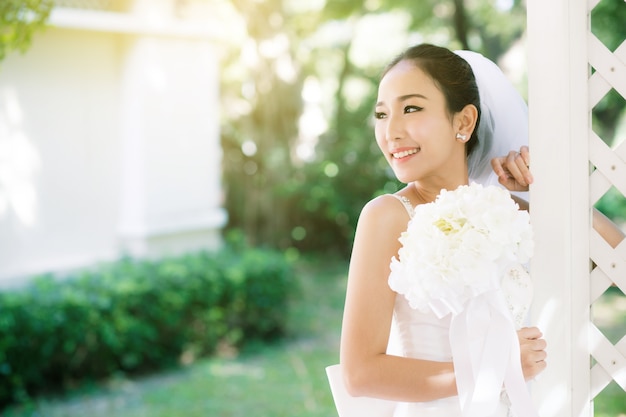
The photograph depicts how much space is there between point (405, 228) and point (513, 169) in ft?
1.22

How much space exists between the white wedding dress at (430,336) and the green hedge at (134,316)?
460 cm

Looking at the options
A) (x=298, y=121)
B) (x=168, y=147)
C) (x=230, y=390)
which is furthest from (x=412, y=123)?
(x=298, y=121)

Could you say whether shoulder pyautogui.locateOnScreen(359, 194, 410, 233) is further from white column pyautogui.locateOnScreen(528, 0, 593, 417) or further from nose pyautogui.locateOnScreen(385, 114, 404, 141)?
white column pyautogui.locateOnScreen(528, 0, 593, 417)

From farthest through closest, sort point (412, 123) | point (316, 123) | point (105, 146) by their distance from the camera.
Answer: point (316, 123) → point (105, 146) → point (412, 123)

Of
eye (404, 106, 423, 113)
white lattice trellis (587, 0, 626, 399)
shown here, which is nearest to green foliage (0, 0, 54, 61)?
eye (404, 106, 423, 113)

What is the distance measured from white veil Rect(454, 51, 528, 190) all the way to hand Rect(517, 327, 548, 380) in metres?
0.57

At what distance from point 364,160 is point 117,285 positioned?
596 centimetres

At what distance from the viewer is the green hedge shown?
Result: 5961mm

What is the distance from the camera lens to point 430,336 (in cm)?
197

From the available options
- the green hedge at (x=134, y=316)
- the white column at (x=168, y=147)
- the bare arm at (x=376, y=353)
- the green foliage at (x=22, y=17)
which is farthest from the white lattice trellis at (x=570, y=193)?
the white column at (x=168, y=147)

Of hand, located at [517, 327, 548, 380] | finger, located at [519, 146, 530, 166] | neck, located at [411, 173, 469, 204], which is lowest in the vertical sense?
hand, located at [517, 327, 548, 380]

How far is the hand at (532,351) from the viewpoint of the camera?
183 centimetres

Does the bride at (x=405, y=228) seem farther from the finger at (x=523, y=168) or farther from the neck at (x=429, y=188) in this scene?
the finger at (x=523, y=168)

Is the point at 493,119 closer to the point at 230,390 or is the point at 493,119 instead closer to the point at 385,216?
the point at 385,216
